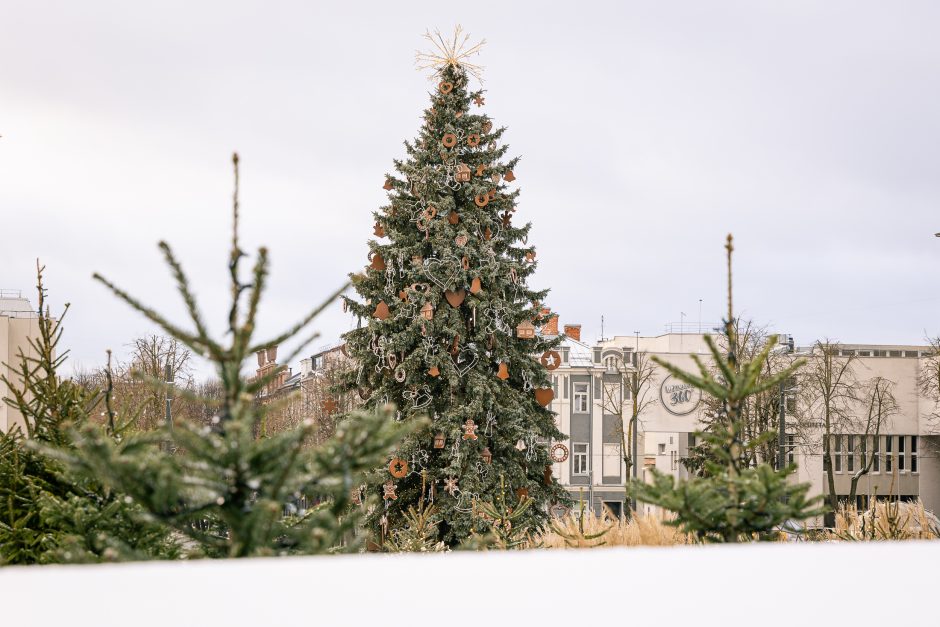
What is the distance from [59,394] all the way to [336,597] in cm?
598

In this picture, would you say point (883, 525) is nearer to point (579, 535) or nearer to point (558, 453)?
point (579, 535)

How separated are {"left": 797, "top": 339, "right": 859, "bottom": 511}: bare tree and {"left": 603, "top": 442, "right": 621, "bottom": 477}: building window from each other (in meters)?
12.4

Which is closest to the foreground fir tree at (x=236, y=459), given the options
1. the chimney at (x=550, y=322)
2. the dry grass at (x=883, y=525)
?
the dry grass at (x=883, y=525)

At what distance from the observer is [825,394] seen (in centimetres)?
4266

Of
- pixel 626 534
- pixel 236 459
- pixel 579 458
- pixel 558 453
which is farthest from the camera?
pixel 579 458

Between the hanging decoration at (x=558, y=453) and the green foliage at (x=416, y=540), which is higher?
the hanging decoration at (x=558, y=453)

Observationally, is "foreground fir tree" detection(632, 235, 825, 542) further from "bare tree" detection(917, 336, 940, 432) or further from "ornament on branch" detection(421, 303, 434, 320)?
"bare tree" detection(917, 336, 940, 432)

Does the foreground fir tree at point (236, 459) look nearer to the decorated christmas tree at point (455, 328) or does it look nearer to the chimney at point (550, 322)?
the decorated christmas tree at point (455, 328)

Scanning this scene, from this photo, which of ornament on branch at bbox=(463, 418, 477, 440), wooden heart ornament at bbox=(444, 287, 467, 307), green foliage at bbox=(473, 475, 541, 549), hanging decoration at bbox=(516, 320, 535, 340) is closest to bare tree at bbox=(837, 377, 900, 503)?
hanging decoration at bbox=(516, 320, 535, 340)

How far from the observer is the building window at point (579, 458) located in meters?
61.5

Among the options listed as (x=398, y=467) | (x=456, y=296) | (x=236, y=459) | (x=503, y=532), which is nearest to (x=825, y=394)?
(x=456, y=296)

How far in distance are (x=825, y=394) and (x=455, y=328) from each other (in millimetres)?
26840

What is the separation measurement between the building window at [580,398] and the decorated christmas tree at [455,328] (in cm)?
4282

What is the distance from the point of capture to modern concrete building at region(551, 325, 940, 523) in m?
52.6
